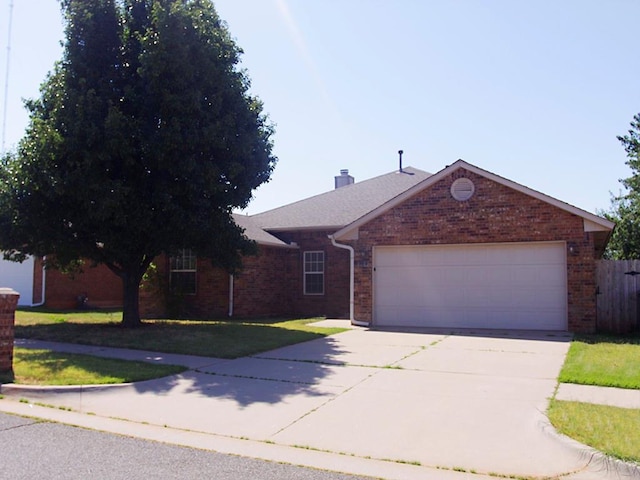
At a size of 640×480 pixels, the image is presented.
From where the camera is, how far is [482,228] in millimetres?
15086

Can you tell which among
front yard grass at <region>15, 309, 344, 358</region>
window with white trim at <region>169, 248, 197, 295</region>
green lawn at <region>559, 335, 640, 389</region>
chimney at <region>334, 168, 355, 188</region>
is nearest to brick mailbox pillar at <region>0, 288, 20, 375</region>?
front yard grass at <region>15, 309, 344, 358</region>

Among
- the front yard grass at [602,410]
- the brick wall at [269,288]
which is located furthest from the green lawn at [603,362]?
the brick wall at [269,288]

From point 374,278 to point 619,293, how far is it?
6.55m

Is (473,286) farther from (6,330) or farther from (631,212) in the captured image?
(631,212)

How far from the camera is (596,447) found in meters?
4.99

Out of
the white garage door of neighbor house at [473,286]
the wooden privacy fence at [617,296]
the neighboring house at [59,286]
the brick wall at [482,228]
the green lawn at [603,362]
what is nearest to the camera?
the green lawn at [603,362]

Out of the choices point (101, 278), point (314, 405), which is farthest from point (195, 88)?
point (101, 278)

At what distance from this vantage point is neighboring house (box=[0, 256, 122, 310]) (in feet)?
75.7

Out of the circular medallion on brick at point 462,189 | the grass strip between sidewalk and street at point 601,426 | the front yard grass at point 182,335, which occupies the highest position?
the circular medallion on brick at point 462,189

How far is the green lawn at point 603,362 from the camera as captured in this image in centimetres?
805

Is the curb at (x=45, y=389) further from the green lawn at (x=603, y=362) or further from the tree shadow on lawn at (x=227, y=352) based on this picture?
the green lawn at (x=603, y=362)

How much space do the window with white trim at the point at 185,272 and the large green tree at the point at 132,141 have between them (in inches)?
236

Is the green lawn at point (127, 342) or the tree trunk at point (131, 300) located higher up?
the tree trunk at point (131, 300)

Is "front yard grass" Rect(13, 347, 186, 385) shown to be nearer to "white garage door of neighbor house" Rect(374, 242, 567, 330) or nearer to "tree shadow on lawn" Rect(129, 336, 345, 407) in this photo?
"tree shadow on lawn" Rect(129, 336, 345, 407)
